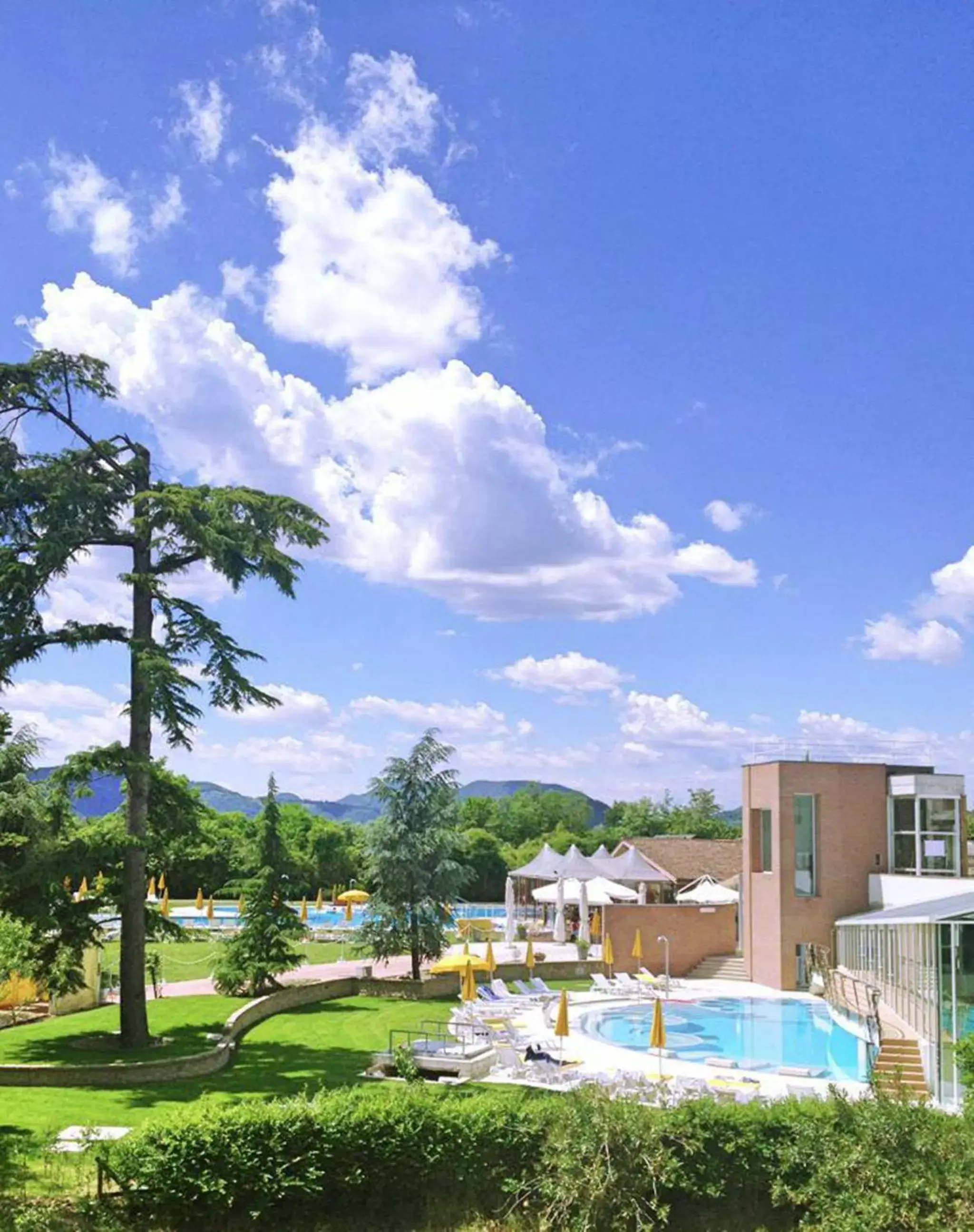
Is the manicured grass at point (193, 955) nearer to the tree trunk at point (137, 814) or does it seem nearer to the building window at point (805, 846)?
the tree trunk at point (137, 814)

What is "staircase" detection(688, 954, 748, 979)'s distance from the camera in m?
37.2

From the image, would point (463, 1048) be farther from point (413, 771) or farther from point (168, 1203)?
point (413, 771)

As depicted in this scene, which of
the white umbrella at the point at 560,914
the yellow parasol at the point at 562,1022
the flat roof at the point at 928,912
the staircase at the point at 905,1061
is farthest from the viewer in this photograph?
the white umbrella at the point at 560,914

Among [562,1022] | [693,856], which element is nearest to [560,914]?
[693,856]

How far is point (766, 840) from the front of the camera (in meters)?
37.8

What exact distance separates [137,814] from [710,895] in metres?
22.3

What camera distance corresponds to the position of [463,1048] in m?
21.9

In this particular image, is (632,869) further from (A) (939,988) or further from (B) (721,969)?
(A) (939,988)

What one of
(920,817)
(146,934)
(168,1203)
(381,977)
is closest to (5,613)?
(146,934)

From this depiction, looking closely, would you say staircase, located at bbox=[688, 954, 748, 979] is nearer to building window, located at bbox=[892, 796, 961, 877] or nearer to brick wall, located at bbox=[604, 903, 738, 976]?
brick wall, located at bbox=[604, 903, 738, 976]

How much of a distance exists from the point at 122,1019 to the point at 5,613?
8.48 metres

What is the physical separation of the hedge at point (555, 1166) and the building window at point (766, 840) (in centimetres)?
2465

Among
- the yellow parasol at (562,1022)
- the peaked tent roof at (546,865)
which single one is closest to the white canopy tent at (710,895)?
the peaked tent roof at (546,865)

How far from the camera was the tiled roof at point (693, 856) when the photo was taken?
165 ft
